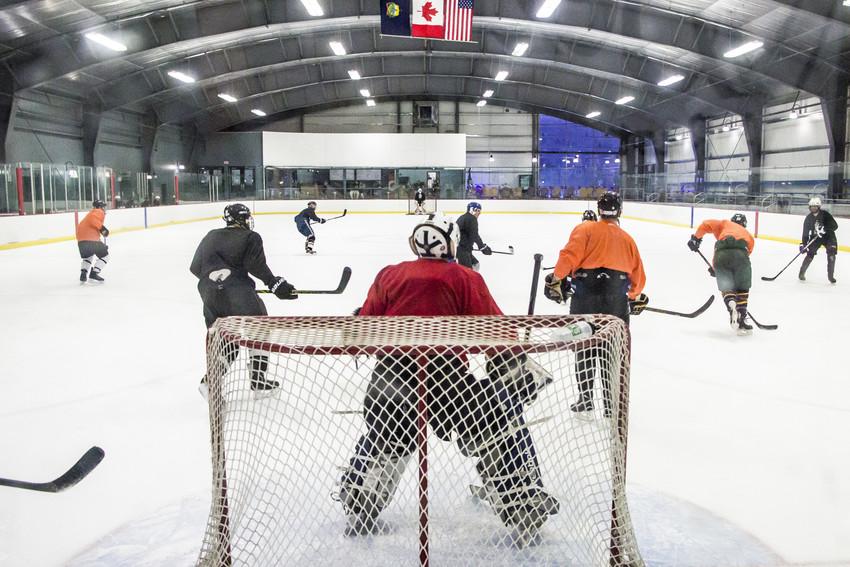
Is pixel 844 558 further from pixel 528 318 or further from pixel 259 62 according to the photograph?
pixel 259 62

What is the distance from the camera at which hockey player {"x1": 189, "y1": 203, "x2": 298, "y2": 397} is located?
14.1 ft

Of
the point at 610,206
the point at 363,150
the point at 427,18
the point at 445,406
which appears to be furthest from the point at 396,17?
the point at 363,150

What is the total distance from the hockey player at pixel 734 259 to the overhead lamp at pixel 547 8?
Answer: 39.8 ft

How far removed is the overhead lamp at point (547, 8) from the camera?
1712 centimetres

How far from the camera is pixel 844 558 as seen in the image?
8.60 feet

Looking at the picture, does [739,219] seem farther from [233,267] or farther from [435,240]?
[435,240]

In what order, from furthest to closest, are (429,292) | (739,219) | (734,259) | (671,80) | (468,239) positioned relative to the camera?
(671,80) → (468,239) → (739,219) → (734,259) → (429,292)

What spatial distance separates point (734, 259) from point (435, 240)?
4.53m

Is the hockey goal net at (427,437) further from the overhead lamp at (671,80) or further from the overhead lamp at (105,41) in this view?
the overhead lamp at (671,80)

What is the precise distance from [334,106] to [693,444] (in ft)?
106

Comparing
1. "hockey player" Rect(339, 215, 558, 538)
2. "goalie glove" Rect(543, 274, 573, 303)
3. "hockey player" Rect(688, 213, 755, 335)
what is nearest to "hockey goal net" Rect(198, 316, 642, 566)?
"hockey player" Rect(339, 215, 558, 538)

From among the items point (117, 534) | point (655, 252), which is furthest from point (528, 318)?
point (655, 252)

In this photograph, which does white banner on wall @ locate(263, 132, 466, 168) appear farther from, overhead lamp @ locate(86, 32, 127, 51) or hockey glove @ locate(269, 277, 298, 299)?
hockey glove @ locate(269, 277, 298, 299)

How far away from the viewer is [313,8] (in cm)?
1817
